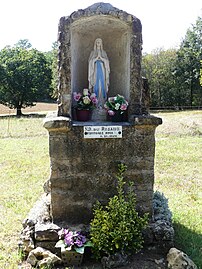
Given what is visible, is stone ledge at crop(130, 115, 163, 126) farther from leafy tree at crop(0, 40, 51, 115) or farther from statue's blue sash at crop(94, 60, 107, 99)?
leafy tree at crop(0, 40, 51, 115)

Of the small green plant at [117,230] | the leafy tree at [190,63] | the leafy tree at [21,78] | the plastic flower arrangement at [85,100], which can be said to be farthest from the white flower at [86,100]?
the leafy tree at [190,63]

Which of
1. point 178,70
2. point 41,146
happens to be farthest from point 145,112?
point 178,70

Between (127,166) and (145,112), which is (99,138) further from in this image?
(145,112)

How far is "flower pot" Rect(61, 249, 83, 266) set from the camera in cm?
425

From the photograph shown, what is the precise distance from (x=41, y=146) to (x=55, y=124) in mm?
8771

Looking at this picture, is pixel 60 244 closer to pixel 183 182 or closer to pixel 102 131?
pixel 102 131

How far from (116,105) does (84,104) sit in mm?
477

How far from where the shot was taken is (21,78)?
3036cm

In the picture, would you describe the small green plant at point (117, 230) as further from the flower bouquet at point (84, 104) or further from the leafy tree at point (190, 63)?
the leafy tree at point (190, 63)

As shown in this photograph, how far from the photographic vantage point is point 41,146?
515 inches

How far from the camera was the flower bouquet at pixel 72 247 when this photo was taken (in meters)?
4.26

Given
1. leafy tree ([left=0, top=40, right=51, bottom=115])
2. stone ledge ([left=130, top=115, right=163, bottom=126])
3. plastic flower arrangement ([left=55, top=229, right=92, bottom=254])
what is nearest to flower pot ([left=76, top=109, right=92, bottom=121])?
stone ledge ([left=130, top=115, right=163, bottom=126])

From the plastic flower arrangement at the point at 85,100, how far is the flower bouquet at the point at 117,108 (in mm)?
193

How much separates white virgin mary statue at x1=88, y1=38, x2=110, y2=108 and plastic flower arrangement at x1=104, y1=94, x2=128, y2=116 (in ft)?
0.93
